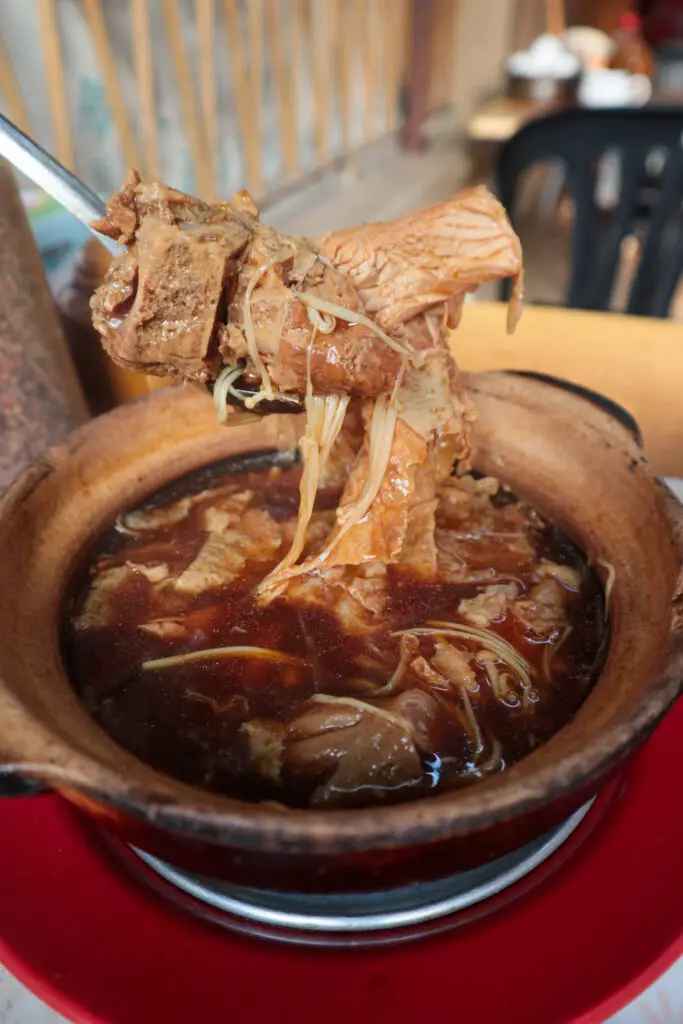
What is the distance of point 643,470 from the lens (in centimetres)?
161

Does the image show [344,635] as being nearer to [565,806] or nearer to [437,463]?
[437,463]

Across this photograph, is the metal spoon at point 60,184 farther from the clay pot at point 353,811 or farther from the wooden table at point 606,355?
the wooden table at point 606,355

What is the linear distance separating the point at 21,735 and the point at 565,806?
76cm

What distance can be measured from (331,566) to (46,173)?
96 cm

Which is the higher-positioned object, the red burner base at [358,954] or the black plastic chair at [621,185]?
the black plastic chair at [621,185]

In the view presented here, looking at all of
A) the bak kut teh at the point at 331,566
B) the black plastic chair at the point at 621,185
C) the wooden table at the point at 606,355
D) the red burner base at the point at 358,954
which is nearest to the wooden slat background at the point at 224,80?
the black plastic chair at the point at 621,185

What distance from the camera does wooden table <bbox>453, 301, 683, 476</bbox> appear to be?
2.54 metres

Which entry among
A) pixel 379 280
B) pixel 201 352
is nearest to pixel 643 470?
pixel 379 280

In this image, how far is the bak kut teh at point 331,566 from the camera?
127 centimetres

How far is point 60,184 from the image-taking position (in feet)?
4.76

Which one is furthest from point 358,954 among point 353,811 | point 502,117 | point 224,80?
point 502,117

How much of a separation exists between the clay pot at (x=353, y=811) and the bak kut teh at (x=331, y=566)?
87mm

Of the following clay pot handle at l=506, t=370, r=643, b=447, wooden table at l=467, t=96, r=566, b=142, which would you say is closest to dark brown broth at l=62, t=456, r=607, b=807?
clay pot handle at l=506, t=370, r=643, b=447

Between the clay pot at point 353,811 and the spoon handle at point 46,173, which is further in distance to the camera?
the spoon handle at point 46,173
